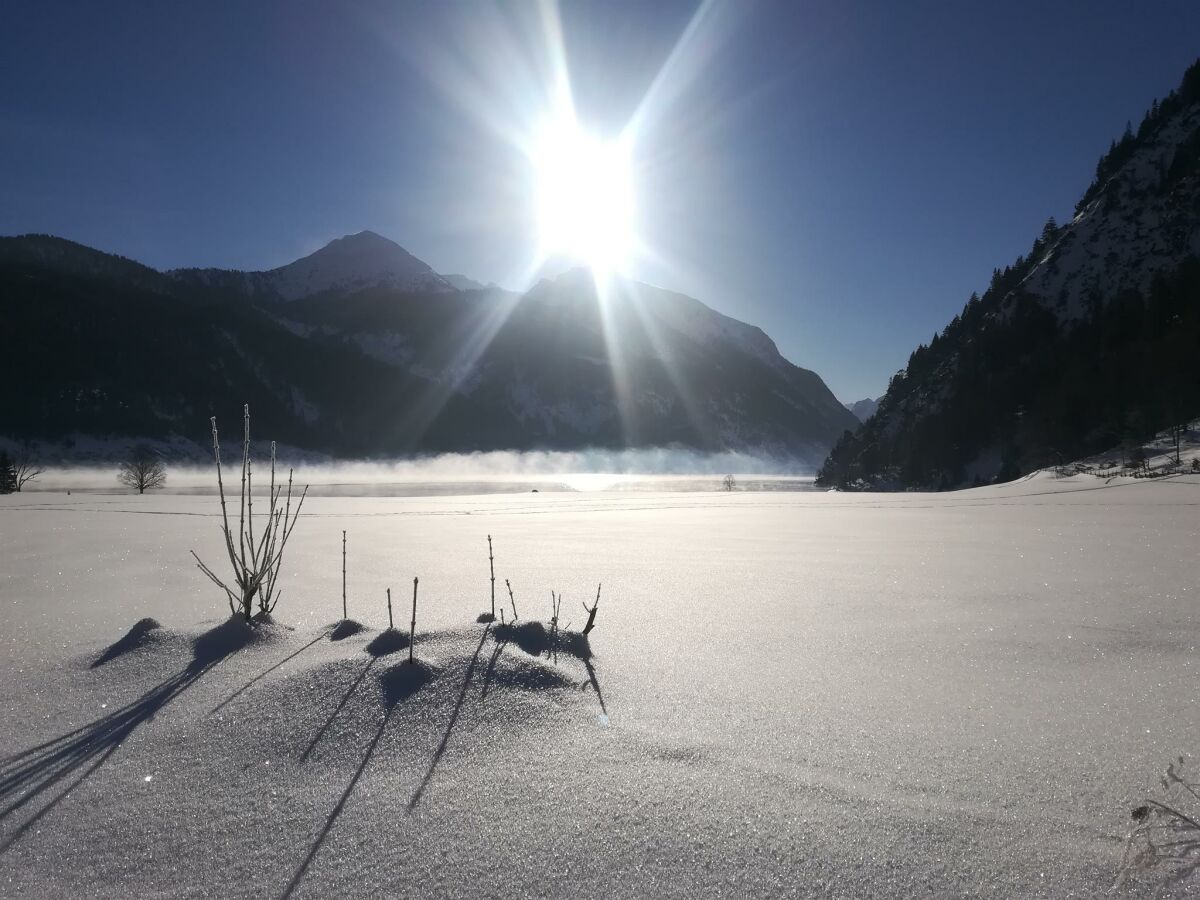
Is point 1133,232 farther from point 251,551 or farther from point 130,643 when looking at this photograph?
point 130,643

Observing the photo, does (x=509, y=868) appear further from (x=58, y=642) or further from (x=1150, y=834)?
(x=58, y=642)

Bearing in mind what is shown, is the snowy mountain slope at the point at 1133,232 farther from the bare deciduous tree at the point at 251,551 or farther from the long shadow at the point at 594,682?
the bare deciduous tree at the point at 251,551

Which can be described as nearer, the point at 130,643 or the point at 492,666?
the point at 492,666

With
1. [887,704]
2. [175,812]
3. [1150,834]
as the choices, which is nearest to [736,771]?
[887,704]

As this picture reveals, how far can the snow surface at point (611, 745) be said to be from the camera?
1.17 metres

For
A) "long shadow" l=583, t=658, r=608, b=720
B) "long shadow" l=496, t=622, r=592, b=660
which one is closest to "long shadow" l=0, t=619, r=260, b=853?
"long shadow" l=496, t=622, r=592, b=660

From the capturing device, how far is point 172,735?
1.66 metres

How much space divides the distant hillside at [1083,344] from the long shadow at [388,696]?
1673 inches

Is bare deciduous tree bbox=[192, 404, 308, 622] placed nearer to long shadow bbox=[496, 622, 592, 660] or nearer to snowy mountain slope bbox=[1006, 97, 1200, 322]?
long shadow bbox=[496, 622, 592, 660]

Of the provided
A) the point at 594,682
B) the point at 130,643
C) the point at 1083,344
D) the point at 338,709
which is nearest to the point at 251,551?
the point at 130,643

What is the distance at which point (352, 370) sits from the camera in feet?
454

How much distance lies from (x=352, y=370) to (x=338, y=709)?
494ft

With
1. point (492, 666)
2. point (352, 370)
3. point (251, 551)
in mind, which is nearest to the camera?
point (492, 666)

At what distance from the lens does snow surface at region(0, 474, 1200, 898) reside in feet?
3.84
